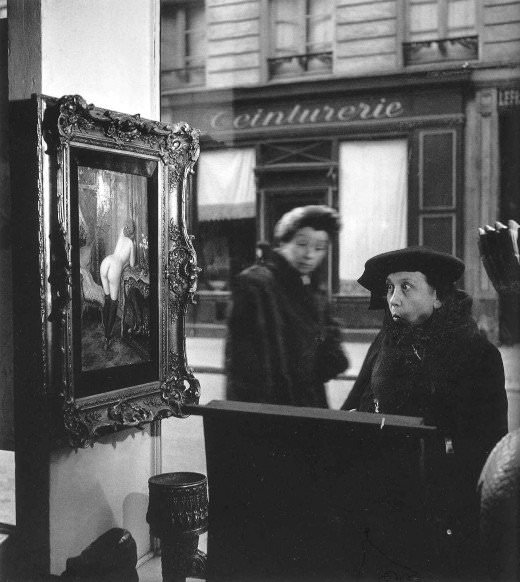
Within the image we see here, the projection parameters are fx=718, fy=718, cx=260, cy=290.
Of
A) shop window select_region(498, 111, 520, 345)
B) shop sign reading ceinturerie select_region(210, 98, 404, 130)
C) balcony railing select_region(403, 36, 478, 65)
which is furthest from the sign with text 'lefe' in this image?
shop sign reading ceinturerie select_region(210, 98, 404, 130)

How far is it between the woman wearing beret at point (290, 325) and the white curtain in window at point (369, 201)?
99 mm

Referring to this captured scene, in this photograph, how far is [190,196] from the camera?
131 inches

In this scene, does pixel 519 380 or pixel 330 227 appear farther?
pixel 330 227

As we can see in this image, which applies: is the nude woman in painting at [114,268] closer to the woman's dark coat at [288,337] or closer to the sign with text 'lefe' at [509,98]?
the woman's dark coat at [288,337]

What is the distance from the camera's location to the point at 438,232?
9.26ft

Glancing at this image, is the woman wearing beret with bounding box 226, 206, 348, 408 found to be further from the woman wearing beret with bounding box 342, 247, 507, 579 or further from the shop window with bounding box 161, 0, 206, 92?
the shop window with bounding box 161, 0, 206, 92

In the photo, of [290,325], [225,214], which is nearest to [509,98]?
[290,325]

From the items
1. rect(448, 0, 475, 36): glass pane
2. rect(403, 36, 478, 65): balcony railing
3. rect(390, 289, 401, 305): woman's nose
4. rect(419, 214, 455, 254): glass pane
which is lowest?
rect(390, 289, 401, 305): woman's nose

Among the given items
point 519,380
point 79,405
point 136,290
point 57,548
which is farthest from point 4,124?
point 519,380

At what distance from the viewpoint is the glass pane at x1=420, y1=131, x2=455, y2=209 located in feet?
9.32

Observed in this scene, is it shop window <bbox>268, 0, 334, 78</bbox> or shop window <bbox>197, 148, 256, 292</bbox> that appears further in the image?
shop window <bbox>197, 148, 256, 292</bbox>

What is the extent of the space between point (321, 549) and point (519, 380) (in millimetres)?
868

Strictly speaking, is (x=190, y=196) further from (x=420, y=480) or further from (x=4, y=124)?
(x=420, y=480)

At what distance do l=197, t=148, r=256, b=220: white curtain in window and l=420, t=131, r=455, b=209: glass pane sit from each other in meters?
0.78
